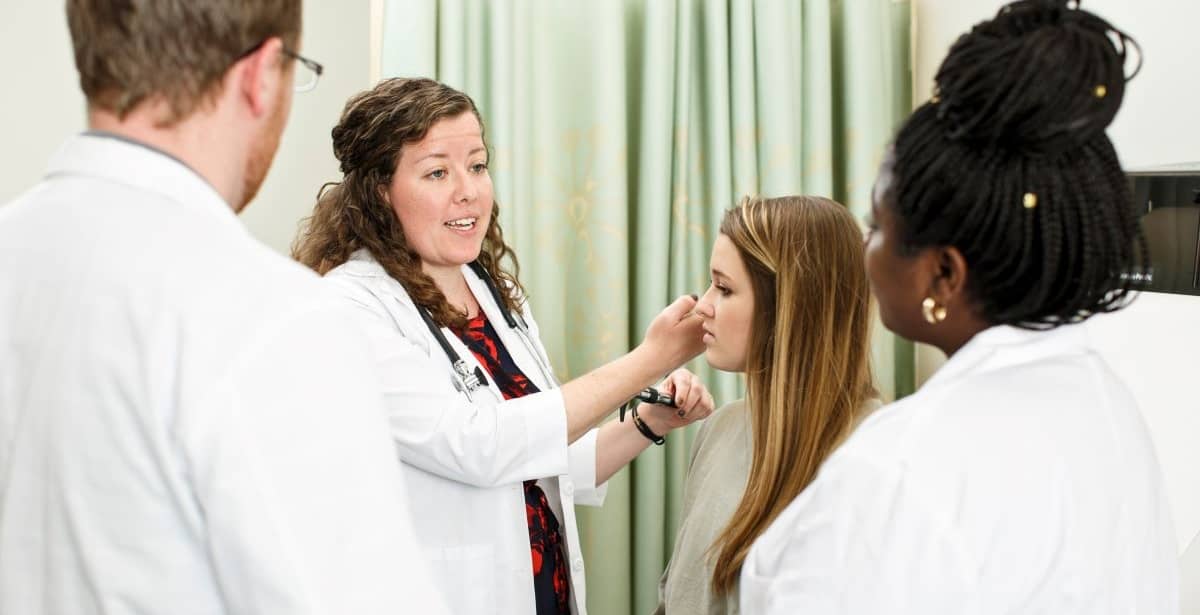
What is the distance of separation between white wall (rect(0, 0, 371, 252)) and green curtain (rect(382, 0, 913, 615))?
14.3 inches

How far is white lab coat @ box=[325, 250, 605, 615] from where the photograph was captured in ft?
A: 4.89

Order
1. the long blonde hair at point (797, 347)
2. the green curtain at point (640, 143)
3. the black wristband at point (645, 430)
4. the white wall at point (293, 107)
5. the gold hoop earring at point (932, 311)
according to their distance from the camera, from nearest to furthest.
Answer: the gold hoop earring at point (932, 311) → the long blonde hair at point (797, 347) → the black wristband at point (645, 430) → the white wall at point (293, 107) → the green curtain at point (640, 143)

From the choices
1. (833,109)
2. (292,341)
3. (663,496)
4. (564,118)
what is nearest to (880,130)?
(833,109)

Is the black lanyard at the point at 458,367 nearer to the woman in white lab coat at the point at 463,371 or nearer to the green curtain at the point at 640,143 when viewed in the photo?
the woman in white lab coat at the point at 463,371

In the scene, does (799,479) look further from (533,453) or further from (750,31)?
(750,31)

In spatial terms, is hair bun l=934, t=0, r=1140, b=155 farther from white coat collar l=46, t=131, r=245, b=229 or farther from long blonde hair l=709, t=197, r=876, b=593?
long blonde hair l=709, t=197, r=876, b=593

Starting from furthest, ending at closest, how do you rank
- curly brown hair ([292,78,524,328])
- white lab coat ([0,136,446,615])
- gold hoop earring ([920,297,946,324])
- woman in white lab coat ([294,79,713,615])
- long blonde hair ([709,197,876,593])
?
1. curly brown hair ([292,78,524,328])
2. woman in white lab coat ([294,79,713,615])
3. long blonde hair ([709,197,876,593])
4. gold hoop earring ([920,297,946,324])
5. white lab coat ([0,136,446,615])

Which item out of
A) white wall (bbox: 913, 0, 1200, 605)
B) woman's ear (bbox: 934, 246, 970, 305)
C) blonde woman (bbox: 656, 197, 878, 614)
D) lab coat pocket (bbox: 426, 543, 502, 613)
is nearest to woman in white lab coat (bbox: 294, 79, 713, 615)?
lab coat pocket (bbox: 426, 543, 502, 613)

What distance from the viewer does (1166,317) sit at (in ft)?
5.08

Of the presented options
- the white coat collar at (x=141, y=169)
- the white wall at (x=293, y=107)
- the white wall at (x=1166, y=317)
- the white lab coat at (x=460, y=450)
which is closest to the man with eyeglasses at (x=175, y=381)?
the white coat collar at (x=141, y=169)

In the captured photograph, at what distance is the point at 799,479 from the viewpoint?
138cm

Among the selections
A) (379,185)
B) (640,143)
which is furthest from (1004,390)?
(640,143)

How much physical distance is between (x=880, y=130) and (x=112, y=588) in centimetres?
198

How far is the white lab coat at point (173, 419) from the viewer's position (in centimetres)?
69
